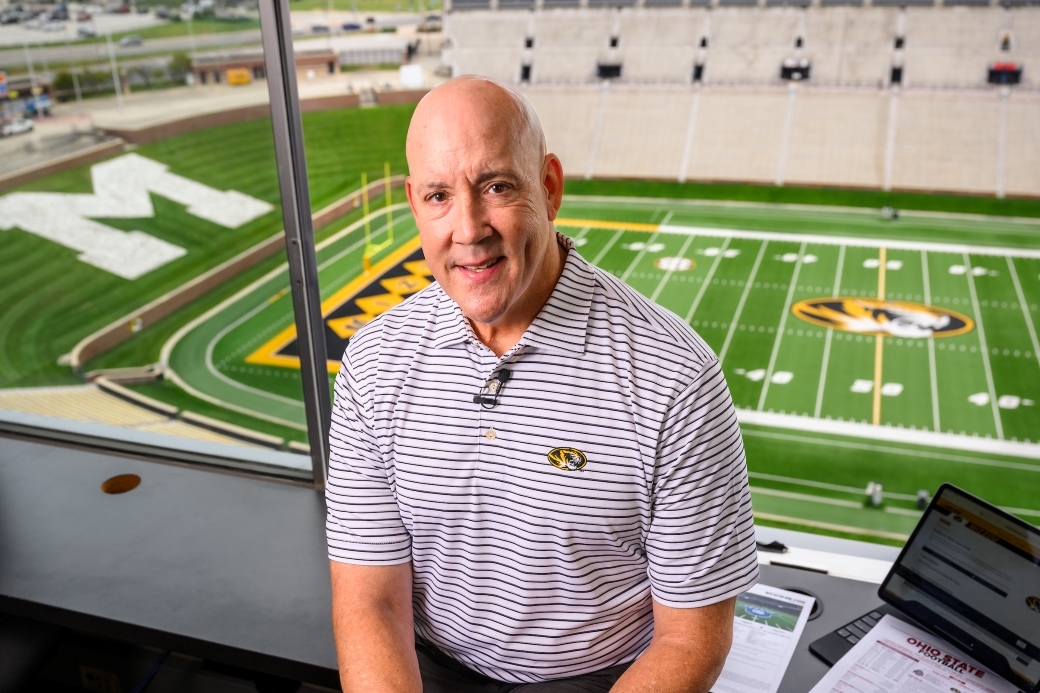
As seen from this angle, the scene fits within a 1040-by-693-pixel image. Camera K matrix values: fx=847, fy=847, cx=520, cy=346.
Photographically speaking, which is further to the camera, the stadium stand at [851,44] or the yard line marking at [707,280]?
the stadium stand at [851,44]

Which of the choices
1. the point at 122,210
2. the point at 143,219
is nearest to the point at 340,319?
the point at 143,219

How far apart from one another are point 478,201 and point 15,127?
47.0ft

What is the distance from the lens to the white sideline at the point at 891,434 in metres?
8.17

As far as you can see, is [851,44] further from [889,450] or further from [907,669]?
[907,669]

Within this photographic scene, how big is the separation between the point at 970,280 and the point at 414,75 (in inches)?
554

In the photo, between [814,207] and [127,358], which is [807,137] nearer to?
[814,207]

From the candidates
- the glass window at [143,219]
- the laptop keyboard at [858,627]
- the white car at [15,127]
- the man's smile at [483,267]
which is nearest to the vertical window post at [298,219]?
the man's smile at [483,267]

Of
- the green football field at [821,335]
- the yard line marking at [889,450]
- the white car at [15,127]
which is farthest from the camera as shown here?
the white car at [15,127]

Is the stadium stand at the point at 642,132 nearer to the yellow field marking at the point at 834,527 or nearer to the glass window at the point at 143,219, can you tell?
the glass window at the point at 143,219

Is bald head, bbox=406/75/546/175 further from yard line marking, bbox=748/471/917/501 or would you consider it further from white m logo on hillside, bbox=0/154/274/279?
white m logo on hillside, bbox=0/154/274/279

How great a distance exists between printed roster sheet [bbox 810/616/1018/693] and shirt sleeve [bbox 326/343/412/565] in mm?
729

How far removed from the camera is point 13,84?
12.0 m

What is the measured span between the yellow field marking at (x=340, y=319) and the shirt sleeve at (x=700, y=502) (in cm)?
884

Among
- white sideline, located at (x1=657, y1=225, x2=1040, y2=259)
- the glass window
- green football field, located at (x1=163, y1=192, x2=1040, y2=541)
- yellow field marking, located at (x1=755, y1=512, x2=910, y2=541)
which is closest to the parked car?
the glass window
